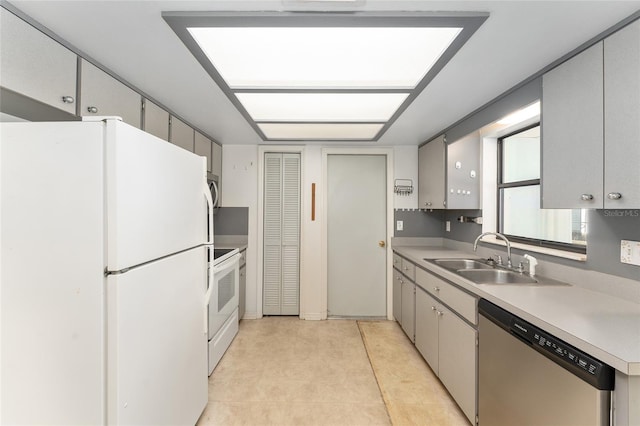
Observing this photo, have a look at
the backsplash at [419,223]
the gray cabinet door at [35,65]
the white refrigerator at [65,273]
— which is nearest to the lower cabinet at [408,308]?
the backsplash at [419,223]

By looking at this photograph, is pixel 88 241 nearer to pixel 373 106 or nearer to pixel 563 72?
pixel 373 106

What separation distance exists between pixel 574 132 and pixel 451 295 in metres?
1.19

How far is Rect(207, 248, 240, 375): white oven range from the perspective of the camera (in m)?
2.29

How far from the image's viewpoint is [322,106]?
2.12 m

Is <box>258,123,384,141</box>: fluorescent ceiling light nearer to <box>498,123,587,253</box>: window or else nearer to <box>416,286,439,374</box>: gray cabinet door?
<box>498,123,587,253</box>: window

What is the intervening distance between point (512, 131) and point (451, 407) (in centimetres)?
234

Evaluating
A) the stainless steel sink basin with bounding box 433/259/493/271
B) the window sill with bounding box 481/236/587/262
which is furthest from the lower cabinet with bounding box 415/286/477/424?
the window sill with bounding box 481/236/587/262

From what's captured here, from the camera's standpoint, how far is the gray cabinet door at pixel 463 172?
2711 mm

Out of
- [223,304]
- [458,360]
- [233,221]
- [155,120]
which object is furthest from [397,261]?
[155,120]

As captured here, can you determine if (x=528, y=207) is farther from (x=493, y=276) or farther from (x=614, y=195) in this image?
(x=614, y=195)

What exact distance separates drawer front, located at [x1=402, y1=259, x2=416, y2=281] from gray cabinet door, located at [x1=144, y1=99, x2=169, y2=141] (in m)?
2.54

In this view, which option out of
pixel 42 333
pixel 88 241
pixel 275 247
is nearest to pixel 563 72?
pixel 88 241

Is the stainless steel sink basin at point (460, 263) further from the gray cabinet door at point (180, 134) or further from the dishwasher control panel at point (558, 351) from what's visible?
the gray cabinet door at point (180, 134)

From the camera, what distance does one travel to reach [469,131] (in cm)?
237
